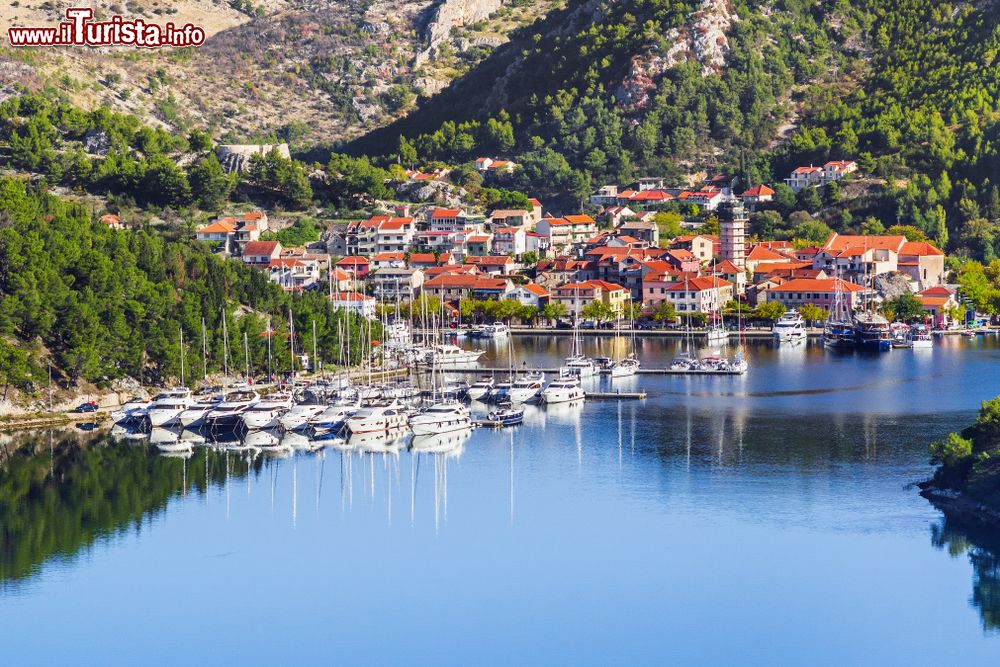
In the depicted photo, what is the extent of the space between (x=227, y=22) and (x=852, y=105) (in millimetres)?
52632

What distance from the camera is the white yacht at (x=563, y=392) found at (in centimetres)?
4825

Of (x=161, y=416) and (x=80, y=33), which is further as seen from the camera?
(x=80, y=33)

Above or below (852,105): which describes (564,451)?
below

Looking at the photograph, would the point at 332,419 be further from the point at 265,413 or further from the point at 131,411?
Answer: the point at 131,411

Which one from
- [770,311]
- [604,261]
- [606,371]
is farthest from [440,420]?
[604,261]

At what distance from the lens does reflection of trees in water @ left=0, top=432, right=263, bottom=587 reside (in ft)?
111

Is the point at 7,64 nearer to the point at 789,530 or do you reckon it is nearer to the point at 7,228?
the point at 7,228

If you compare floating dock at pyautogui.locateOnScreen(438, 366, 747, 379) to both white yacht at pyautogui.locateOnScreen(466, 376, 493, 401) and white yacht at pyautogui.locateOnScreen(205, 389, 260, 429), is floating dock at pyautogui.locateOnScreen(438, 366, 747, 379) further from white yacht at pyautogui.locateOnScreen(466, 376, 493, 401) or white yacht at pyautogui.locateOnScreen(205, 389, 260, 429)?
white yacht at pyautogui.locateOnScreen(205, 389, 260, 429)

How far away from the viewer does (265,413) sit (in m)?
44.4

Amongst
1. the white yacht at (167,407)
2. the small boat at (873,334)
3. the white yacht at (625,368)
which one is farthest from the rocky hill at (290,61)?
the white yacht at (167,407)

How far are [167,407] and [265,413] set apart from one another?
2.42 meters

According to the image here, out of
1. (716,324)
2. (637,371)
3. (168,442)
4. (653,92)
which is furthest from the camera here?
(653,92)

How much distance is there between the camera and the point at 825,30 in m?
101

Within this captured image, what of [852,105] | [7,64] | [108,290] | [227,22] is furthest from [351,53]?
[108,290]
